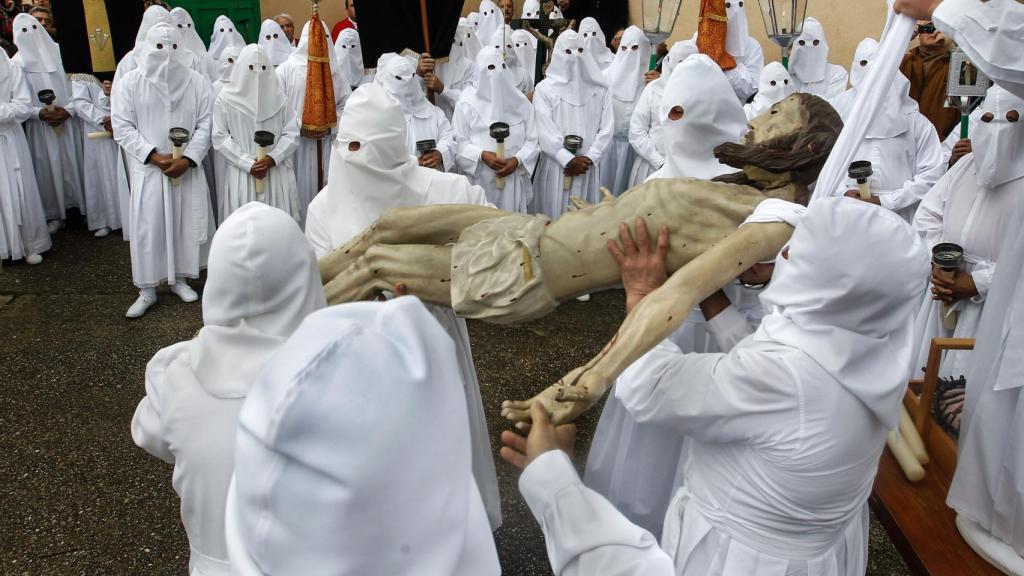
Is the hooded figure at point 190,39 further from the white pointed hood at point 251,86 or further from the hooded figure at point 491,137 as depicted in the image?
the hooded figure at point 491,137

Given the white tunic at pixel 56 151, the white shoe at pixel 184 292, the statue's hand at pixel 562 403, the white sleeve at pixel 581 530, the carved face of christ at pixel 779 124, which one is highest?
the carved face of christ at pixel 779 124

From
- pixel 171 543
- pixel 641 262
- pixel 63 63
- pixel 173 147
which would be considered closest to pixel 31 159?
pixel 63 63

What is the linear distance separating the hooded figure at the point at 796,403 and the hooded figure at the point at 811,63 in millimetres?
6171

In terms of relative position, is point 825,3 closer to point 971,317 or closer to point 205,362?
point 971,317

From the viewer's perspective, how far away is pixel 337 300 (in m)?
2.62

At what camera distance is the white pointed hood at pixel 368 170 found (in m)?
3.38

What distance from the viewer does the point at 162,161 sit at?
5.97 meters

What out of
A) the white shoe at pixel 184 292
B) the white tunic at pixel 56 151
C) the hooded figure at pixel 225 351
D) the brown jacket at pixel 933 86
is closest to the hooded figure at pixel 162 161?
the white shoe at pixel 184 292

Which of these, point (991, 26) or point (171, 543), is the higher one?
point (991, 26)

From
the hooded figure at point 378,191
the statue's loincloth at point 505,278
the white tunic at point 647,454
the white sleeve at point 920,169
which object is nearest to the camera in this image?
the statue's loincloth at point 505,278

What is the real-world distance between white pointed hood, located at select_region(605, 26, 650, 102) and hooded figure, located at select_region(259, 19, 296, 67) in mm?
4049

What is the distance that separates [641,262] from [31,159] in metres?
7.05

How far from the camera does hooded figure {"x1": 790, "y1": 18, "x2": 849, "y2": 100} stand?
24.5 feet

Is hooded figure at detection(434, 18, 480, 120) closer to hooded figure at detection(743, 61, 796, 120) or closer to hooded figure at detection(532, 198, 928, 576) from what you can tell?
hooded figure at detection(743, 61, 796, 120)
